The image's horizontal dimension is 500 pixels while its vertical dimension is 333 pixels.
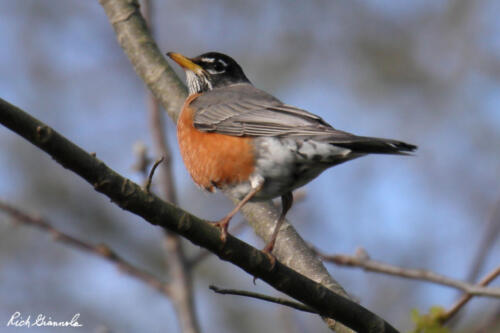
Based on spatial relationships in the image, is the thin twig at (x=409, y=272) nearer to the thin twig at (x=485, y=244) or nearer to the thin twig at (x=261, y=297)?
the thin twig at (x=485, y=244)

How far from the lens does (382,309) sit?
8.73m

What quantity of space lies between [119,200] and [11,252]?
9135 millimetres

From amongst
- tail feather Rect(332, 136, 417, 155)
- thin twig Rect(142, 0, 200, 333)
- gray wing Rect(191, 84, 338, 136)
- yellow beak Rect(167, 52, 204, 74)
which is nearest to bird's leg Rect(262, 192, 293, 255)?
gray wing Rect(191, 84, 338, 136)

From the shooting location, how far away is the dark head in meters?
5.68

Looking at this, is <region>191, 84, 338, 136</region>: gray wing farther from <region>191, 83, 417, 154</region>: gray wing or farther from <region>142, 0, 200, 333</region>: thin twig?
<region>142, 0, 200, 333</region>: thin twig

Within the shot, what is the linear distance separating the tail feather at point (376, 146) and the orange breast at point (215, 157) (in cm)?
74

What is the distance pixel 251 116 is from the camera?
4.45 meters

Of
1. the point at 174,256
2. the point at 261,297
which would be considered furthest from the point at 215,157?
the point at 261,297

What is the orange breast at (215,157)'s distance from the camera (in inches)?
161

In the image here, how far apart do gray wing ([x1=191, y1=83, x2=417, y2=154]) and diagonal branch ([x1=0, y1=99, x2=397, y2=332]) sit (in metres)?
0.80

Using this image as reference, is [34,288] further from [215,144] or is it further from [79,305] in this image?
[215,144]

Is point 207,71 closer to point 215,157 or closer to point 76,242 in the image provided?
point 215,157

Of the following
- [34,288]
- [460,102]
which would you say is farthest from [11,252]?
[460,102]

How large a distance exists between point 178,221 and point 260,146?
1.45 meters
